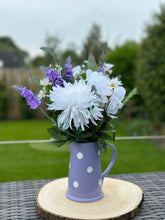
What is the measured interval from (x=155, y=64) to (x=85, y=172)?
3062mm

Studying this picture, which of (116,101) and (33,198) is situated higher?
(116,101)

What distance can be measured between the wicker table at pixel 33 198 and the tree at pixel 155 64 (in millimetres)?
2472

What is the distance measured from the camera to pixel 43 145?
6.12 feet

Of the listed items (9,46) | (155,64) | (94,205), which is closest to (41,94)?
(94,205)

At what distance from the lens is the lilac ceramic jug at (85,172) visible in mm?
766

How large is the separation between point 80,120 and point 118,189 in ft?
1.18

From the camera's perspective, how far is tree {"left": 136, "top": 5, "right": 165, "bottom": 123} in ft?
11.2

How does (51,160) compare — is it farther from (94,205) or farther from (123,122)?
(123,122)

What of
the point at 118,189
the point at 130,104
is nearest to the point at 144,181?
the point at 118,189

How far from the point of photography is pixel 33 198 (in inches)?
35.3

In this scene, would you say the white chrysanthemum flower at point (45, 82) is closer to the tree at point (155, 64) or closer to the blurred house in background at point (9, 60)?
the tree at point (155, 64)

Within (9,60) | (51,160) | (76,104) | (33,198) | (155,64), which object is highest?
(9,60)

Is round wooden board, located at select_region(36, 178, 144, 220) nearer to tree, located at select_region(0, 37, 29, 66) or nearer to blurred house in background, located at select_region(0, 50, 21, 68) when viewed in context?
blurred house in background, located at select_region(0, 50, 21, 68)

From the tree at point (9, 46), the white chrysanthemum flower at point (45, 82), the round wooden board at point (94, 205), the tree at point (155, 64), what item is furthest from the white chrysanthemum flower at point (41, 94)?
the tree at point (9, 46)
